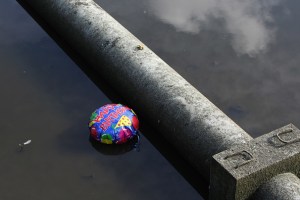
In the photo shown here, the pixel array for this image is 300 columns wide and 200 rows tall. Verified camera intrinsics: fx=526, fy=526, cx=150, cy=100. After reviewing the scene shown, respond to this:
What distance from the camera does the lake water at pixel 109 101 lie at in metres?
6.98

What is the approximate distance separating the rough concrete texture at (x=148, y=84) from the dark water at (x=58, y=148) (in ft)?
1.31

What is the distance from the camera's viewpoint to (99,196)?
6754 mm

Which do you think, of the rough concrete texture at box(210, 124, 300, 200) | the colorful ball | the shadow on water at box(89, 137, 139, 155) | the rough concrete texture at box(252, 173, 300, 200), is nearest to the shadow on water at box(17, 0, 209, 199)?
the shadow on water at box(89, 137, 139, 155)

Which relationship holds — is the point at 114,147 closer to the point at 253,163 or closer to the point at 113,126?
the point at 113,126

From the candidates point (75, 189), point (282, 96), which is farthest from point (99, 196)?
point (282, 96)

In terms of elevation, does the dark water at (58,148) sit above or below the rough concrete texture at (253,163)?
below

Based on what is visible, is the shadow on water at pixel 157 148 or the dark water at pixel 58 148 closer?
the dark water at pixel 58 148

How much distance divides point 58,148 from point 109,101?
1.30m

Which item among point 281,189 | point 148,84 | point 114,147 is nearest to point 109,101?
point 148,84

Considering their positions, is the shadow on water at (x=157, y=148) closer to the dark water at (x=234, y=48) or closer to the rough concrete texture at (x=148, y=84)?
the rough concrete texture at (x=148, y=84)

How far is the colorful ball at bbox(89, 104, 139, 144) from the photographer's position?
732 centimetres

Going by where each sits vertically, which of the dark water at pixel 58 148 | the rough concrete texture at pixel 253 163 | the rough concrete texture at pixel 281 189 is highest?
the rough concrete texture at pixel 253 163

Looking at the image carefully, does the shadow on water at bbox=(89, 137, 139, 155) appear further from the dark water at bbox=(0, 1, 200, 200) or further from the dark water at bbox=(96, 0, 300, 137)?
the dark water at bbox=(96, 0, 300, 137)

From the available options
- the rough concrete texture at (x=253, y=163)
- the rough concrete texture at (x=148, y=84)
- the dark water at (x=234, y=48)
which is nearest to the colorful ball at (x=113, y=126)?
the rough concrete texture at (x=148, y=84)
